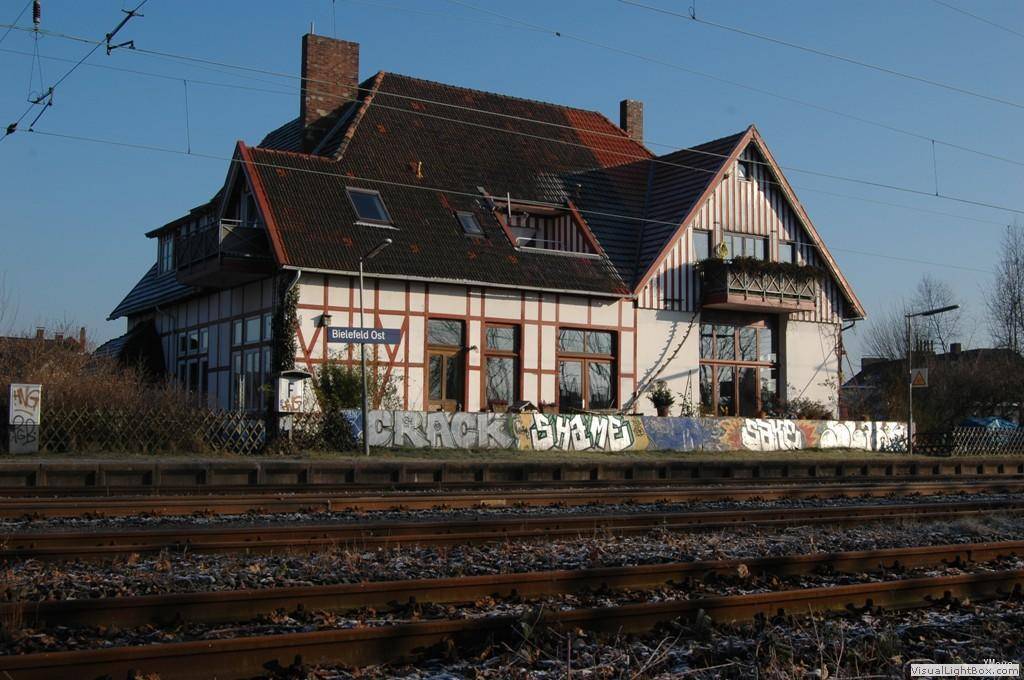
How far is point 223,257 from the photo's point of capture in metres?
29.5

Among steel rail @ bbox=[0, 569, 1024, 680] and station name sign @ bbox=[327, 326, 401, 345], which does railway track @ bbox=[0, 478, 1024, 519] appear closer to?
station name sign @ bbox=[327, 326, 401, 345]

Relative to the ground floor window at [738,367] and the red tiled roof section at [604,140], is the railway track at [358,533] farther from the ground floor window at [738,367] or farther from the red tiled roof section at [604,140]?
the red tiled roof section at [604,140]

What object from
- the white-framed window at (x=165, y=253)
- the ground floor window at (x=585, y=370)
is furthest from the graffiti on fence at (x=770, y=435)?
the white-framed window at (x=165, y=253)

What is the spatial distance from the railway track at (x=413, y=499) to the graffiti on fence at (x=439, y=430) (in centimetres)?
721

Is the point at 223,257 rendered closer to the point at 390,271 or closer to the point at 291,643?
the point at 390,271

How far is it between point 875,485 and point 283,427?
1324 cm

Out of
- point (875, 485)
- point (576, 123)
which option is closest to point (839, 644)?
point (875, 485)

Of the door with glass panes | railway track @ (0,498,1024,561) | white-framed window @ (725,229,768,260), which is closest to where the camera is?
railway track @ (0,498,1024,561)

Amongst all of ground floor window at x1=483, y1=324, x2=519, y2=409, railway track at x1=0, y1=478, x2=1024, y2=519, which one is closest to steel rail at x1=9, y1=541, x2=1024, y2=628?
railway track at x1=0, y1=478, x2=1024, y2=519

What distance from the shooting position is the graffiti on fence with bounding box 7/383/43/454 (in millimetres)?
22281

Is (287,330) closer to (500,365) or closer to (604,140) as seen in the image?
(500,365)

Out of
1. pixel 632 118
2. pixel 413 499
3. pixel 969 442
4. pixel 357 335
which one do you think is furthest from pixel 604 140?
pixel 413 499

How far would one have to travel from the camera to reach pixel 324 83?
35344mm

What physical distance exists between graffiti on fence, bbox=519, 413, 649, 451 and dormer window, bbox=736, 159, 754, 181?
11759 mm
